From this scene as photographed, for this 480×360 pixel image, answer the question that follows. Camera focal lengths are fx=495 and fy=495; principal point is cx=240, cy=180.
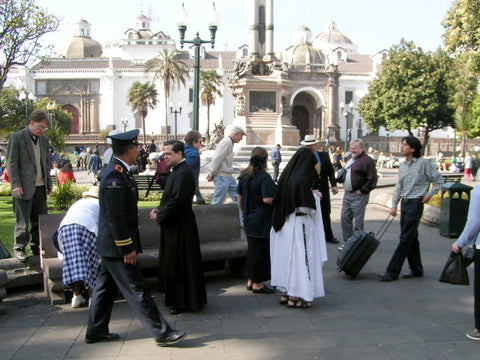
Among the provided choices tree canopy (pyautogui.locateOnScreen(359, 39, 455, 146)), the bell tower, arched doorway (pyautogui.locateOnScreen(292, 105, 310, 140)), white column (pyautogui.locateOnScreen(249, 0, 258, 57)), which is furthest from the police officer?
arched doorway (pyautogui.locateOnScreen(292, 105, 310, 140))

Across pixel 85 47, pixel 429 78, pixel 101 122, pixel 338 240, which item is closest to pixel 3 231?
pixel 338 240

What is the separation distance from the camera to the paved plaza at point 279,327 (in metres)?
4.24

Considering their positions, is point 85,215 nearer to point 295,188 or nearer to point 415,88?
point 295,188

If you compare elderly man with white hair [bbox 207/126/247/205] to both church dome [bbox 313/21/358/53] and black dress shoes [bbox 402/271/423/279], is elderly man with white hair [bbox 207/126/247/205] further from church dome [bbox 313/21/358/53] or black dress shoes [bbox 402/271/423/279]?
church dome [bbox 313/21/358/53]

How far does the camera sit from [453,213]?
9461 millimetres

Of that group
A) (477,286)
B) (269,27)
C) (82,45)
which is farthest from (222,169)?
(82,45)

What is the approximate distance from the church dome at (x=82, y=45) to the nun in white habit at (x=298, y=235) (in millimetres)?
87726

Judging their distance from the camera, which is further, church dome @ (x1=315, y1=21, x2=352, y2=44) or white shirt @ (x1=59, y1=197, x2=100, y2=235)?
church dome @ (x1=315, y1=21, x2=352, y2=44)

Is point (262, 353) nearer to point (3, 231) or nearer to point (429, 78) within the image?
point (3, 231)

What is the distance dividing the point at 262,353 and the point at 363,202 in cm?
415

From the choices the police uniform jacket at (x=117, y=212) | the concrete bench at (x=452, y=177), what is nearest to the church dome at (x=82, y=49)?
the concrete bench at (x=452, y=177)

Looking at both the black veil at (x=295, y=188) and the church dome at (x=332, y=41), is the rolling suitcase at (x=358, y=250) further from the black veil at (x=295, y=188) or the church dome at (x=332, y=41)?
the church dome at (x=332, y=41)

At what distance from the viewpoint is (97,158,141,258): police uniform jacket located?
4.14 m

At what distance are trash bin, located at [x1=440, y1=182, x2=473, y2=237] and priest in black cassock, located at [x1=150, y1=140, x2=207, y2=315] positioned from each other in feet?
20.1
